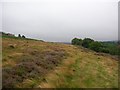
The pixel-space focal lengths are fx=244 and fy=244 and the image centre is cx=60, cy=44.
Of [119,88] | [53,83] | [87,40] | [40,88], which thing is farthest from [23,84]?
[87,40]

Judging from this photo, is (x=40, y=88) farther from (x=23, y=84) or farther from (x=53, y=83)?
(x=53, y=83)

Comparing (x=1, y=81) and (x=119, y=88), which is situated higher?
(x=1, y=81)

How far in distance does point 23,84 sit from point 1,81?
7.66 feet

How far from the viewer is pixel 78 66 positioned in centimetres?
4281

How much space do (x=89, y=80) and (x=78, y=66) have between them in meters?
7.87

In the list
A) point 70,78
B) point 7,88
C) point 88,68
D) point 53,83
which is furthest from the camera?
point 88,68

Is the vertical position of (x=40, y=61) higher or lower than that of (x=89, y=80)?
higher

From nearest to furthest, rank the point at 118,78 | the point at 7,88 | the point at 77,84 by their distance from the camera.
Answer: the point at 7,88 → the point at 77,84 → the point at 118,78

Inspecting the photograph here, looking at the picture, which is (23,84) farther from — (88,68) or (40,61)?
(88,68)

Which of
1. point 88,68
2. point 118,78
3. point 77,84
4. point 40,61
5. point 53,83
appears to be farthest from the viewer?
point 88,68

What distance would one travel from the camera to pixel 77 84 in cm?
3197

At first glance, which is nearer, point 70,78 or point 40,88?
point 40,88

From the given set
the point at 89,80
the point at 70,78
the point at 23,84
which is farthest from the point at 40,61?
the point at 23,84

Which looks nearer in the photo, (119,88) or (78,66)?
(119,88)
